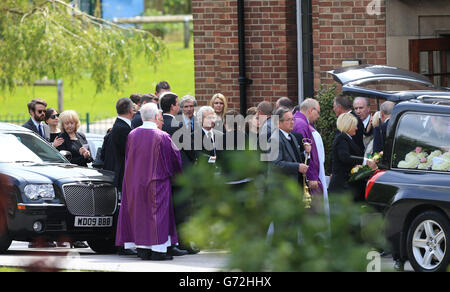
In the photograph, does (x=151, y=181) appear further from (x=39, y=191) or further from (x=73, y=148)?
(x=73, y=148)

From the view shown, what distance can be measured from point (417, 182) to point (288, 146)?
1.67 metres

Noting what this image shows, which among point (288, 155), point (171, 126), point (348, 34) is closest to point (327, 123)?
point (348, 34)

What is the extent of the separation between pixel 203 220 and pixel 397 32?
1242 cm

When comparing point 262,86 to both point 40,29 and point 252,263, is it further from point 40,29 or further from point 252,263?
point 252,263

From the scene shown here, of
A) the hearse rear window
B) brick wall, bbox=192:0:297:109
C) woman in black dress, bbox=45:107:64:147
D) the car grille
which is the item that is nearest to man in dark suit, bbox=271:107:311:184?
the hearse rear window

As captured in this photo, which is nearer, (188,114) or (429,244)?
(429,244)

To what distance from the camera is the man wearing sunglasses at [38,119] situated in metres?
13.9

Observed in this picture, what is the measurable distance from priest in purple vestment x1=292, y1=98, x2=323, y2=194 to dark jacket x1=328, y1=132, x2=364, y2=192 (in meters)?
0.27

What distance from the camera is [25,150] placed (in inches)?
491

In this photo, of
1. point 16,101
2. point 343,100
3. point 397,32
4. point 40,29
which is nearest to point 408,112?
point 343,100

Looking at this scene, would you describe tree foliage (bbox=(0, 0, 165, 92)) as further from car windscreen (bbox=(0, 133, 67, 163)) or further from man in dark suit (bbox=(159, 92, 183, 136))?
man in dark suit (bbox=(159, 92, 183, 136))

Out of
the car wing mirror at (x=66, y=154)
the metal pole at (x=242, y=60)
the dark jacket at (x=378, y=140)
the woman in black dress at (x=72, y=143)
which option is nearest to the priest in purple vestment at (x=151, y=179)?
the car wing mirror at (x=66, y=154)

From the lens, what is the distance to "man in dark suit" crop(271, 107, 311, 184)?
1062 cm

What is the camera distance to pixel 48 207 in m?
11.4
